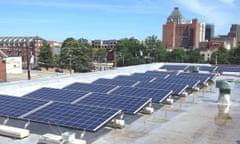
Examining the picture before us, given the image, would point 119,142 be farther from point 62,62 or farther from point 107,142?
point 62,62

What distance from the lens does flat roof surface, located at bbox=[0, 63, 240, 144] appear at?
13398 mm

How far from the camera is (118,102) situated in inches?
675

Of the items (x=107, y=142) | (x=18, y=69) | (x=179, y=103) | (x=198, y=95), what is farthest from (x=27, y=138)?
(x=18, y=69)

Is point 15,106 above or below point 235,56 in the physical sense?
below

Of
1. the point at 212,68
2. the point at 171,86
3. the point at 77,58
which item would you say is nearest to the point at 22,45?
the point at 77,58

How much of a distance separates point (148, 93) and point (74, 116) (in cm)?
791

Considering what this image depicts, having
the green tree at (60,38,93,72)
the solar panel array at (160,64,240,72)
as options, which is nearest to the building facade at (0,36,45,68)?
the green tree at (60,38,93,72)

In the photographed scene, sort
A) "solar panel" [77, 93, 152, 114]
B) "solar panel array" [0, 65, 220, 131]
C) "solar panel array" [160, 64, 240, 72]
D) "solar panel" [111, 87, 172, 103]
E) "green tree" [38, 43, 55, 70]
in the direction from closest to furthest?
"solar panel array" [0, 65, 220, 131] < "solar panel" [77, 93, 152, 114] < "solar panel" [111, 87, 172, 103] < "solar panel array" [160, 64, 240, 72] < "green tree" [38, 43, 55, 70]

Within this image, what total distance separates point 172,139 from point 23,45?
139430mm

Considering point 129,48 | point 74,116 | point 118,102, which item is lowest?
point 74,116

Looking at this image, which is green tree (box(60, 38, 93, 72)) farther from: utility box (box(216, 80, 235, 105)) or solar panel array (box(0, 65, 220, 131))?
utility box (box(216, 80, 235, 105))

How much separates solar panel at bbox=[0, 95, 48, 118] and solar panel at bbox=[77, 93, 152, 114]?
318 cm

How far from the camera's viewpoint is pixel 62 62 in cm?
9312

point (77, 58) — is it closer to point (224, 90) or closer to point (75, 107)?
point (224, 90)
